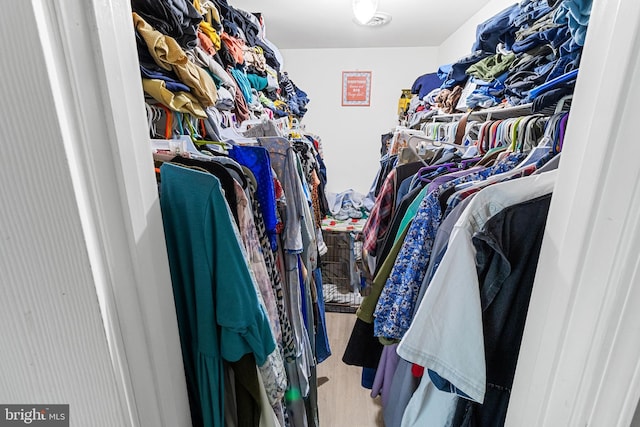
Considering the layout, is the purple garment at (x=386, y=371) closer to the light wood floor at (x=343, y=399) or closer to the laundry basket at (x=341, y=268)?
the light wood floor at (x=343, y=399)

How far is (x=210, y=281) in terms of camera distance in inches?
19.7

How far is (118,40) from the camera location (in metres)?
0.35

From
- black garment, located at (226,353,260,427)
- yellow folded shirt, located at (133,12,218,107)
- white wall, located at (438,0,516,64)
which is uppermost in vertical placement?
white wall, located at (438,0,516,64)

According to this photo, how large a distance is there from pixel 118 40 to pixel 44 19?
2.9 inches

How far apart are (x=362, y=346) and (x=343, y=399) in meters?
0.87

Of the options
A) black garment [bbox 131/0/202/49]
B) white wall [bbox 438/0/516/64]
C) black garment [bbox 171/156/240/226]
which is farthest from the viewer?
white wall [bbox 438/0/516/64]

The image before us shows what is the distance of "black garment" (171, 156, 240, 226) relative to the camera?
60cm

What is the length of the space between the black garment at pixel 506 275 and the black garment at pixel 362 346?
13.6 inches

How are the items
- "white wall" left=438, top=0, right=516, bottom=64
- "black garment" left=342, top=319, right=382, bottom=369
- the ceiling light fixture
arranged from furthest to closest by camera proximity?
"white wall" left=438, top=0, right=516, bottom=64 → the ceiling light fixture → "black garment" left=342, top=319, right=382, bottom=369

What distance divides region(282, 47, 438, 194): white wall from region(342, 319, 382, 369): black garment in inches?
113

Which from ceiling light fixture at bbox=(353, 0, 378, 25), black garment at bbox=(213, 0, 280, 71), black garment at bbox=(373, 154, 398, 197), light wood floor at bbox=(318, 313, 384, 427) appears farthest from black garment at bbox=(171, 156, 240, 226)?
ceiling light fixture at bbox=(353, 0, 378, 25)

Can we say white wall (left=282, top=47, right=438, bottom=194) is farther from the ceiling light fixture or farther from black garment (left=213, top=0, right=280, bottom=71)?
the ceiling light fixture

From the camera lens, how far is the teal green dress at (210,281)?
0.48 meters

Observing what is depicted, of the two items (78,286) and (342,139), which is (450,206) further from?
(342,139)
